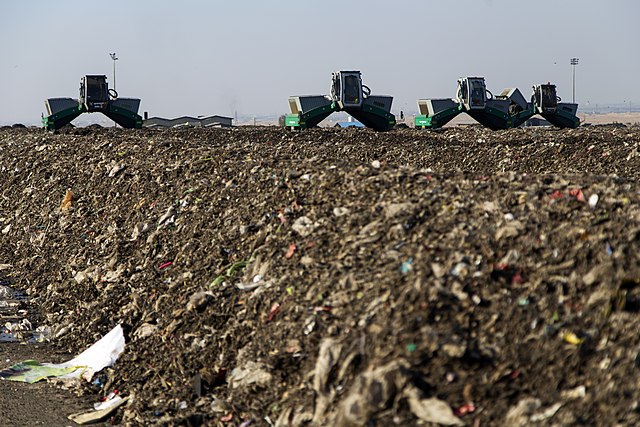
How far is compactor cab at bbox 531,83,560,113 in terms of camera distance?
1500 inches

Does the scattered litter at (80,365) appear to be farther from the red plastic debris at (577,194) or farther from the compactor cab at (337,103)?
the compactor cab at (337,103)

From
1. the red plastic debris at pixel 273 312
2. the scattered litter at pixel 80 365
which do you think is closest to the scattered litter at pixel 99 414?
the scattered litter at pixel 80 365

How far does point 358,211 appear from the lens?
7570 mm

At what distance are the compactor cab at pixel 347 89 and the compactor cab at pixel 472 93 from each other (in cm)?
500

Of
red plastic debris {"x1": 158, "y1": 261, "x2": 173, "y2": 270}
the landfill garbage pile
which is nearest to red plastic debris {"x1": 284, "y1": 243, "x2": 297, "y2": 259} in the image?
the landfill garbage pile

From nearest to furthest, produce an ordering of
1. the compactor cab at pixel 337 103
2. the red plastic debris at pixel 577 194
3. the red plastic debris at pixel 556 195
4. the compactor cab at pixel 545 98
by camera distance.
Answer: the red plastic debris at pixel 577 194 < the red plastic debris at pixel 556 195 < the compactor cab at pixel 337 103 < the compactor cab at pixel 545 98

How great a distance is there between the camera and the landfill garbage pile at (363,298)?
499 cm

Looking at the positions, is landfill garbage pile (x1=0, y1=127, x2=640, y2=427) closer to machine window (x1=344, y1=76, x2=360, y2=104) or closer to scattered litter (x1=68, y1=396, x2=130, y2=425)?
scattered litter (x1=68, y1=396, x2=130, y2=425)

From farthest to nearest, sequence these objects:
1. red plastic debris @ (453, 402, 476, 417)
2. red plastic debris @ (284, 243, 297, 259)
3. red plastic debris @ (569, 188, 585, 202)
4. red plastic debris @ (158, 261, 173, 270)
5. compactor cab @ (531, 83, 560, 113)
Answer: compactor cab @ (531, 83, 560, 113), red plastic debris @ (158, 261, 173, 270), red plastic debris @ (284, 243, 297, 259), red plastic debris @ (569, 188, 585, 202), red plastic debris @ (453, 402, 476, 417)

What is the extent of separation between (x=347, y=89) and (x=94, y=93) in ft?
35.0

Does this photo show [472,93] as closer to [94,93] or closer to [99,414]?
[94,93]

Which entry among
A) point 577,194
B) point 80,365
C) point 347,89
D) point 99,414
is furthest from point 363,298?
point 347,89

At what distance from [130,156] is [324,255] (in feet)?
28.9

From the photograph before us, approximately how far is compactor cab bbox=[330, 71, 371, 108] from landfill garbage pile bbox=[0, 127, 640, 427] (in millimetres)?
21169
